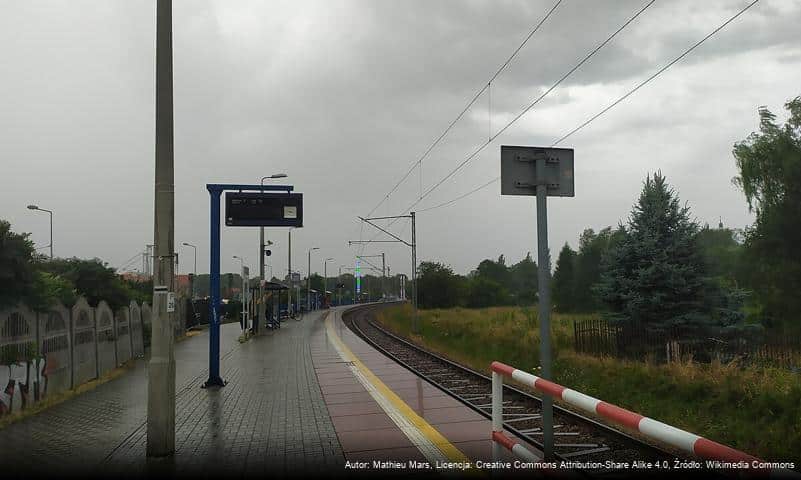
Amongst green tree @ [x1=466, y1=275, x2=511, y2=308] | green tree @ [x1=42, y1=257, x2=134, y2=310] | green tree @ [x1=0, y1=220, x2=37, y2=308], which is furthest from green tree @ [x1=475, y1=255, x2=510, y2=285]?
green tree @ [x1=0, y1=220, x2=37, y2=308]

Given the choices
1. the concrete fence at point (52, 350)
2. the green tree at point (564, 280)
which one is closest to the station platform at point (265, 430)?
the concrete fence at point (52, 350)

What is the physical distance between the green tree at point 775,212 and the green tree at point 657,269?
25.4 feet

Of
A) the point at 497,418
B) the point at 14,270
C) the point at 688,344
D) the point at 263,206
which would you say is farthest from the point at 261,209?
the point at 688,344

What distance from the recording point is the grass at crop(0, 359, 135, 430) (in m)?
8.57

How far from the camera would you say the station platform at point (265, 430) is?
603 cm

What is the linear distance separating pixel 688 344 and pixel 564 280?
204 ft

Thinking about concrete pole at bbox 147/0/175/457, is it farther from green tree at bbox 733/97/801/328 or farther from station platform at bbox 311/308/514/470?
green tree at bbox 733/97/801/328

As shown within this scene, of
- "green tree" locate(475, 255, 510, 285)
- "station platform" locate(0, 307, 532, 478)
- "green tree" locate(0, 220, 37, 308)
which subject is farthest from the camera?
"green tree" locate(475, 255, 510, 285)

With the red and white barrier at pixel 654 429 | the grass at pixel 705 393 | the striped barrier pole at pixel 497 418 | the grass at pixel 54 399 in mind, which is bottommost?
the grass at pixel 705 393

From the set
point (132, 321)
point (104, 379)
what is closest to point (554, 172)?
point (104, 379)

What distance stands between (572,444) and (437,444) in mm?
1773

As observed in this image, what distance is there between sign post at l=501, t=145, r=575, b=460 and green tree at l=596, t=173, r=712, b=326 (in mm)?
17540

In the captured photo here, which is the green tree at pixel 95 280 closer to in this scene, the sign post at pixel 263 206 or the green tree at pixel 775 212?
the sign post at pixel 263 206

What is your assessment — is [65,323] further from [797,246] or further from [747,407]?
[797,246]
